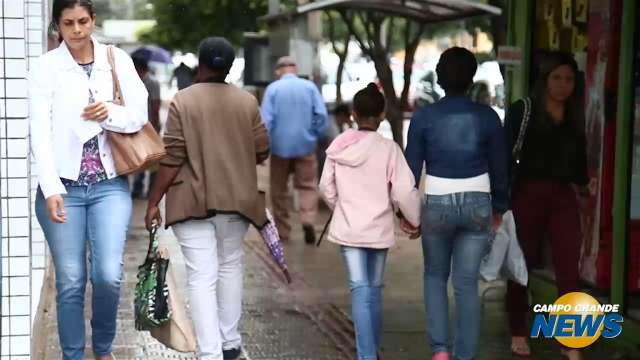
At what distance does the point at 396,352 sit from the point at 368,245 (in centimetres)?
134

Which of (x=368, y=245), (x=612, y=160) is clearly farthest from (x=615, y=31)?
(x=368, y=245)

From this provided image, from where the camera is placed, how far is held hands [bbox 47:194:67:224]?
5301mm

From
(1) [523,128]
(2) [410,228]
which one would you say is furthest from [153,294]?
(1) [523,128]

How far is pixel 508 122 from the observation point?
Result: 7070 mm

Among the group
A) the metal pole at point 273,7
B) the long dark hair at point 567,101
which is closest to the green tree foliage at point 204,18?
the metal pole at point 273,7

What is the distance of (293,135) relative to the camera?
11.9m

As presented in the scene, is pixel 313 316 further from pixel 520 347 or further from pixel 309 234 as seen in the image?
pixel 309 234

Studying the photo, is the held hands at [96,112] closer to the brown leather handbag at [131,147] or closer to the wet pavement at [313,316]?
the brown leather handbag at [131,147]

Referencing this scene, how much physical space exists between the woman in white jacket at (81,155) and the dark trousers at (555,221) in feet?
8.17

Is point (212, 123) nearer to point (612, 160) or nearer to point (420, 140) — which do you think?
point (420, 140)

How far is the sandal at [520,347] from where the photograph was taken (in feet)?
24.1

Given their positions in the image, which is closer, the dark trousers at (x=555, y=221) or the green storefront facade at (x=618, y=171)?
the dark trousers at (x=555, y=221)

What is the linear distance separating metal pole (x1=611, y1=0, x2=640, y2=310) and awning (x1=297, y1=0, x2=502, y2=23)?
349 centimetres

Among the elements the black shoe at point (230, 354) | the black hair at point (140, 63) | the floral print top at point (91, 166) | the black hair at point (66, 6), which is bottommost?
→ the black shoe at point (230, 354)
